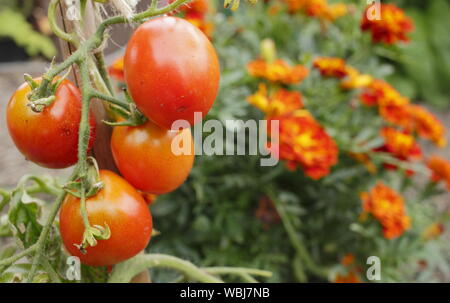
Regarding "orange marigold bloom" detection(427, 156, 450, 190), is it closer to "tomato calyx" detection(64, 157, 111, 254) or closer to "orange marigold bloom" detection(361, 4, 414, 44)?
"orange marigold bloom" detection(361, 4, 414, 44)

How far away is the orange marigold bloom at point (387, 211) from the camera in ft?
3.23

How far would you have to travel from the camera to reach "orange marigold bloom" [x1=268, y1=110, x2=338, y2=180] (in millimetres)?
953

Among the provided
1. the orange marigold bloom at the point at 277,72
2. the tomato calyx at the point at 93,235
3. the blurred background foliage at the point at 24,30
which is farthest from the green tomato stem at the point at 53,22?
the blurred background foliage at the point at 24,30

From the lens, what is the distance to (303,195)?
3.88 feet

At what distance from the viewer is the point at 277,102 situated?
1.06m

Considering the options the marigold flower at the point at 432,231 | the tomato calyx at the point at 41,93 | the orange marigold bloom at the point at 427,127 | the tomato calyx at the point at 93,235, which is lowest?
the marigold flower at the point at 432,231

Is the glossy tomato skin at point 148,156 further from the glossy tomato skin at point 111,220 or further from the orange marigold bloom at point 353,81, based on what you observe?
the orange marigold bloom at point 353,81

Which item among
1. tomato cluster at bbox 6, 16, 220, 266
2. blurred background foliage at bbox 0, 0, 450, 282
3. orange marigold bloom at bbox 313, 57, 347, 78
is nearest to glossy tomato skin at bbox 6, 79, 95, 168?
tomato cluster at bbox 6, 16, 220, 266

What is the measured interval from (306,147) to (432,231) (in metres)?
0.45

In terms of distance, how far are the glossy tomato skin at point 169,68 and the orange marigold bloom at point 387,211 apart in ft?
2.30

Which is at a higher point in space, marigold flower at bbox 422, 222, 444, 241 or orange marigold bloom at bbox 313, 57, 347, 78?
orange marigold bloom at bbox 313, 57, 347, 78

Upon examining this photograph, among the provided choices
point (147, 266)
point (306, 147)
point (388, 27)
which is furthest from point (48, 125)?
point (388, 27)

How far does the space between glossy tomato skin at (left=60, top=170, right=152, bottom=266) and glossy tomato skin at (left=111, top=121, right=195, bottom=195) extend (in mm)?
17
